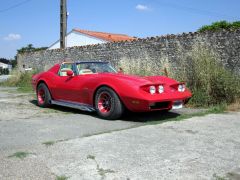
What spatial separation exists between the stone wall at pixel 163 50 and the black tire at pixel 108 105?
3.99m

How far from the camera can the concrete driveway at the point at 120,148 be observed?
12.0 ft

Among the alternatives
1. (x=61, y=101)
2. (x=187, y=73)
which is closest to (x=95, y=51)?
(x=187, y=73)

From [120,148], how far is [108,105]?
2378mm

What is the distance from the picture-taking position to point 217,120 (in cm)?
657

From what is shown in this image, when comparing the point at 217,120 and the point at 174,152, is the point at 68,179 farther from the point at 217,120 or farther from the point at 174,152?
the point at 217,120

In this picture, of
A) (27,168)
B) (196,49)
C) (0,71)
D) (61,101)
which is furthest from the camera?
(0,71)

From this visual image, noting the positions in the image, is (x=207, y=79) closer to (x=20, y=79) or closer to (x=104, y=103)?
(x=104, y=103)

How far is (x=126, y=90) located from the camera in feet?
21.1

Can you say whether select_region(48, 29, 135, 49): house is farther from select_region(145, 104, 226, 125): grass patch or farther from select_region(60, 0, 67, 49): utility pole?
select_region(145, 104, 226, 125): grass patch

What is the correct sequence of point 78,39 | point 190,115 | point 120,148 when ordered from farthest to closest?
point 78,39 < point 190,115 < point 120,148

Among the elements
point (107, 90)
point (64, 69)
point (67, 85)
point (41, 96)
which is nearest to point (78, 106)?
point (67, 85)

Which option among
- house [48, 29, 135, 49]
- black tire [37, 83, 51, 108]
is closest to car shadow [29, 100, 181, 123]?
black tire [37, 83, 51, 108]

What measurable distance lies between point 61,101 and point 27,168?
14.5 ft

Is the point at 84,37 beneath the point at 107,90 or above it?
above
